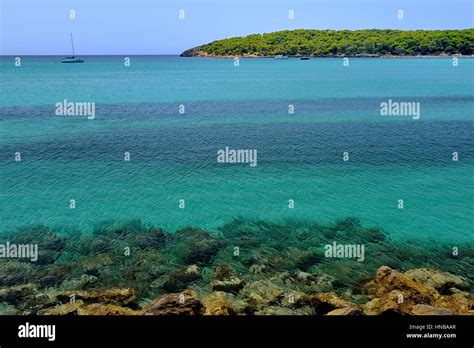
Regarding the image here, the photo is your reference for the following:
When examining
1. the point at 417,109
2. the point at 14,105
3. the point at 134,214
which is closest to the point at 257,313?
the point at 134,214

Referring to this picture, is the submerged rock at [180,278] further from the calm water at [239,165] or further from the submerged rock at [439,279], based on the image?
the submerged rock at [439,279]

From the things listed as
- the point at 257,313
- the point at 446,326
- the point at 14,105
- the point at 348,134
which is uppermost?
the point at 14,105

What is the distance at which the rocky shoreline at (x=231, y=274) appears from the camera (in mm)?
19484

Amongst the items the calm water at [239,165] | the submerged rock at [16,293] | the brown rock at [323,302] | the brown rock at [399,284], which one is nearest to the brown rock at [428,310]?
the brown rock at [399,284]

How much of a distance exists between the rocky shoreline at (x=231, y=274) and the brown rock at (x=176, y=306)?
5 centimetres

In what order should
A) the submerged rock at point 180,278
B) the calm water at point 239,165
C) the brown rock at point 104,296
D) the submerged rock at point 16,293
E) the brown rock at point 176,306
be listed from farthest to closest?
the calm water at point 239,165, the submerged rock at point 180,278, the submerged rock at point 16,293, the brown rock at point 104,296, the brown rock at point 176,306

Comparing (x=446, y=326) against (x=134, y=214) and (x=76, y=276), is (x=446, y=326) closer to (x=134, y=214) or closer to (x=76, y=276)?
(x=76, y=276)

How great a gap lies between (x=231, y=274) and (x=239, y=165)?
63.2 feet

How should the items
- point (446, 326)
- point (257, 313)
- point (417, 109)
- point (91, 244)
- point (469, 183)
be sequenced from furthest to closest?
point (417, 109)
point (469, 183)
point (91, 244)
point (257, 313)
point (446, 326)

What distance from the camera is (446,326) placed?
1547cm

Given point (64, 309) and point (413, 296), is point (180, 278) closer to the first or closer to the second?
point (64, 309)

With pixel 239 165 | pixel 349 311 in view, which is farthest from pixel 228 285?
pixel 239 165

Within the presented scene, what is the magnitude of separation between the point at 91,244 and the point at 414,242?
21059mm

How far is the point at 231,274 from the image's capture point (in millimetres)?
22484
